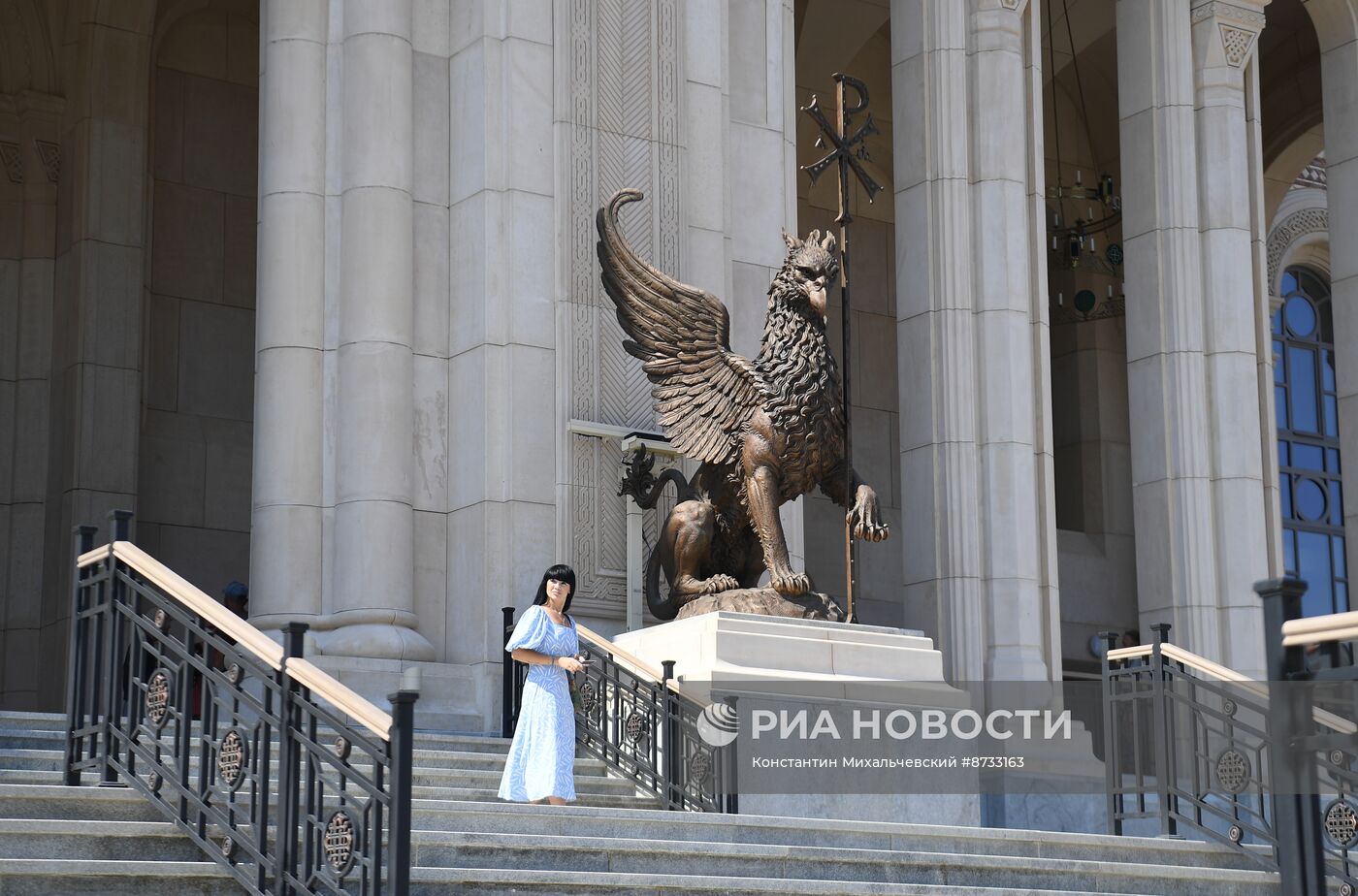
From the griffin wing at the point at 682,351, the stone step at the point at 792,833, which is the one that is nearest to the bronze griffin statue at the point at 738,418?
the griffin wing at the point at 682,351

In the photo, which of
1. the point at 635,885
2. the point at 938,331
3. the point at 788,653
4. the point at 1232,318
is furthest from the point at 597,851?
the point at 1232,318

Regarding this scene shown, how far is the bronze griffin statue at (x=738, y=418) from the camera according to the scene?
13469mm

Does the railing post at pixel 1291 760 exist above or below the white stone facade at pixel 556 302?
below

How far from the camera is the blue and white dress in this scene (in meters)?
10.4

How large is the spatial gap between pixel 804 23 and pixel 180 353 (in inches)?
358

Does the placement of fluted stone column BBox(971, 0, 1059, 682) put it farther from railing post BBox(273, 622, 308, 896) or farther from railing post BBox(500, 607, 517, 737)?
railing post BBox(273, 622, 308, 896)

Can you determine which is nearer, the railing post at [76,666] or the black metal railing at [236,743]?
the black metal railing at [236,743]

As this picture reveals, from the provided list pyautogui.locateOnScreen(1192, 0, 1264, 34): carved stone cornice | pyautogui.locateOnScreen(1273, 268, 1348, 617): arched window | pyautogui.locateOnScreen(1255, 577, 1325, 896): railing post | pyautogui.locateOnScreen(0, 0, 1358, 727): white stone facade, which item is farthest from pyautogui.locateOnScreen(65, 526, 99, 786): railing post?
pyautogui.locateOnScreen(1273, 268, 1348, 617): arched window

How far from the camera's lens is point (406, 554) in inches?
582

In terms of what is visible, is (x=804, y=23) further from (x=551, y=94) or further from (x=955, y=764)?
(x=955, y=764)

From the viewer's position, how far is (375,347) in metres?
14.9

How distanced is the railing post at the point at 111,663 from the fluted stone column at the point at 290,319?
5.07 m

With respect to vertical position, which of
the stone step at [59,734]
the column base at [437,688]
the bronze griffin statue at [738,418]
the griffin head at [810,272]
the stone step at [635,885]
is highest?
the griffin head at [810,272]

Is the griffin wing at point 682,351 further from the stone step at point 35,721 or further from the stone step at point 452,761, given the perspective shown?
the stone step at point 35,721
